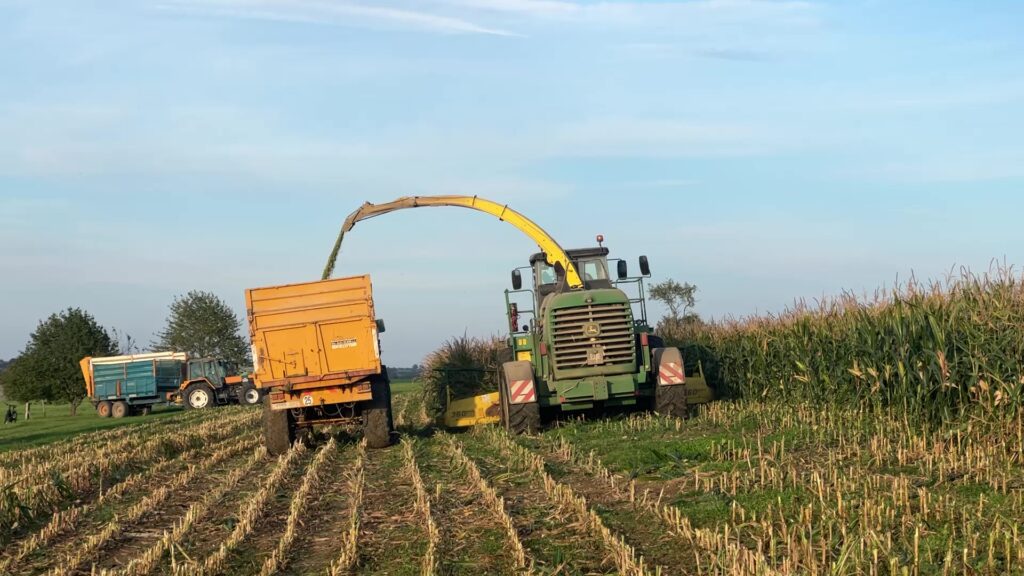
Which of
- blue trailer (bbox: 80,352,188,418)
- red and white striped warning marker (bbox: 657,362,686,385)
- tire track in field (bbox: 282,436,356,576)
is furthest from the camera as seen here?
blue trailer (bbox: 80,352,188,418)

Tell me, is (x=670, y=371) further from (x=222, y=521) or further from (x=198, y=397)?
(x=198, y=397)

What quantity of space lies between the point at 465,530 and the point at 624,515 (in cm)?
138

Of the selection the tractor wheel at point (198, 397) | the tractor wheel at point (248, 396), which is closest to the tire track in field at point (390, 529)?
the tractor wheel at point (248, 396)

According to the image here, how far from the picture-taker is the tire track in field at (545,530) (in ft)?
23.7

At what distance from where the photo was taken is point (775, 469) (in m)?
9.80

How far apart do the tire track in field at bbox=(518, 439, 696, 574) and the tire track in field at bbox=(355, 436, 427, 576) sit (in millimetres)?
1614

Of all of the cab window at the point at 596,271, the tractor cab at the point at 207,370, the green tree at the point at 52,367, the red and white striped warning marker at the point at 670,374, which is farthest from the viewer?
the green tree at the point at 52,367

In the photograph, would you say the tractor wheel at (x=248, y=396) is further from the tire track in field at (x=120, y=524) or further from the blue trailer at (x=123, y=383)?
the tire track in field at (x=120, y=524)

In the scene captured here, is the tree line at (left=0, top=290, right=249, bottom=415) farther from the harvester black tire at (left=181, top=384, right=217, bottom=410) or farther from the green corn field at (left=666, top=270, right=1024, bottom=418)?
the green corn field at (left=666, top=270, right=1024, bottom=418)

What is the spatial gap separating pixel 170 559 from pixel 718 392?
46.9 ft

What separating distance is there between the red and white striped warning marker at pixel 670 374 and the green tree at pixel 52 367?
3779 centimetres

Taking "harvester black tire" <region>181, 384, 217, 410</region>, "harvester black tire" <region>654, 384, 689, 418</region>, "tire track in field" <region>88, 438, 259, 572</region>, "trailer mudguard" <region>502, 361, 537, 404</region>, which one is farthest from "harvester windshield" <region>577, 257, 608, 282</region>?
"harvester black tire" <region>181, 384, 217, 410</region>

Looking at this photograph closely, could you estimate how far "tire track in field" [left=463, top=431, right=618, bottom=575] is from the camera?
722 cm

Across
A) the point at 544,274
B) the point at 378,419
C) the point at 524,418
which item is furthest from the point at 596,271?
the point at 378,419
